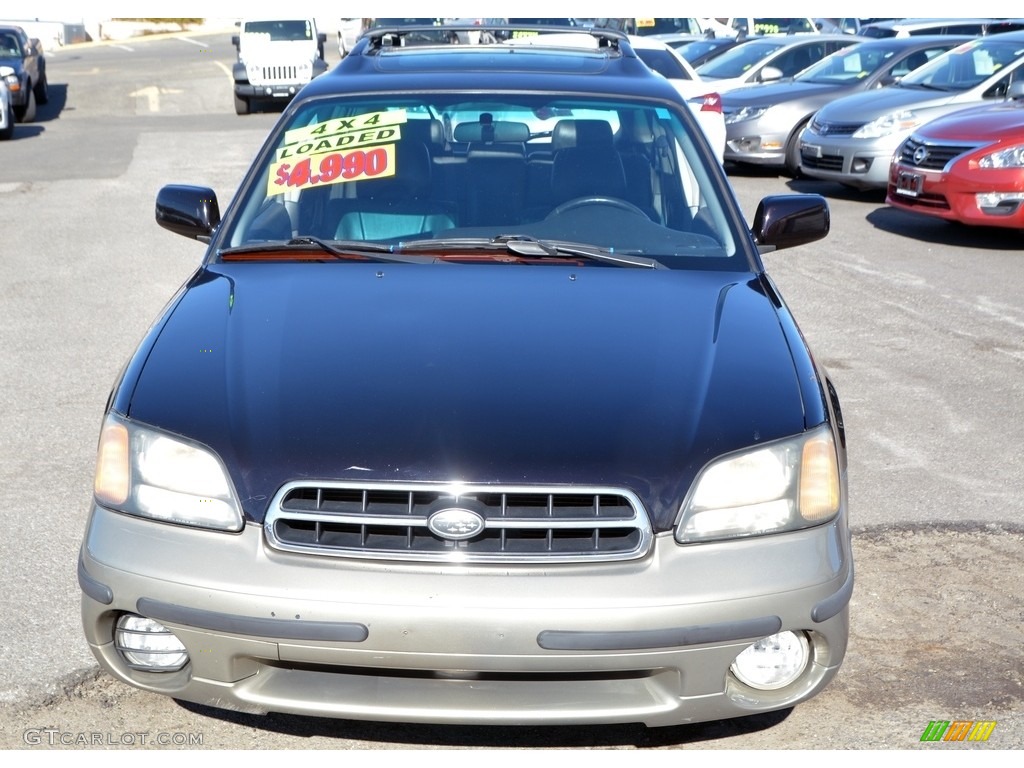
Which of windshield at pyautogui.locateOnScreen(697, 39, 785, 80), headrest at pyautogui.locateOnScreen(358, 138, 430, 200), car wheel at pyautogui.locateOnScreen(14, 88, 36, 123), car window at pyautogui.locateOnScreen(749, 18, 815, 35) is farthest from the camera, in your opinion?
car window at pyautogui.locateOnScreen(749, 18, 815, 35)

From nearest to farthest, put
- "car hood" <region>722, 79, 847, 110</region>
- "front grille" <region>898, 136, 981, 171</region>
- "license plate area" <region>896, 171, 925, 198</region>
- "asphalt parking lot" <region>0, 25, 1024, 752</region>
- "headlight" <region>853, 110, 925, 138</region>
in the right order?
"asphalt parking lot" <region>0, 25, 1024, 752</region> → "front grille" <region>898, 136, 981, 171</region> → "license plate area" <region>896, 171, 925, 198</region> → "headlight" <region>853, 110, 925, 138</region> → "car hood" <region>722, 79, 847, 110</region>

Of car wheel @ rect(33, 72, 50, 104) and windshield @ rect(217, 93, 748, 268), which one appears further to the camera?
car wheel @ rect(33, 72, 50, 104)

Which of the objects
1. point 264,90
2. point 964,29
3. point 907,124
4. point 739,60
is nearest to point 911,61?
point 907,124

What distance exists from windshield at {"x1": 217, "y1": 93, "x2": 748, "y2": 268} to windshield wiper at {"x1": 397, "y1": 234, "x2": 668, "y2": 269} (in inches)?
1.6

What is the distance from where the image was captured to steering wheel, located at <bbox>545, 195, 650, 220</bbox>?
4.32m

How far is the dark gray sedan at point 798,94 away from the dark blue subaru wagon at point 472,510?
11.5 metres

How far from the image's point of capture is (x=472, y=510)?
282 centimetres

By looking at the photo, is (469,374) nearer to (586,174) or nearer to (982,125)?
(586,174)

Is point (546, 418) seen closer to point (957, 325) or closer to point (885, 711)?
point (885, 711)

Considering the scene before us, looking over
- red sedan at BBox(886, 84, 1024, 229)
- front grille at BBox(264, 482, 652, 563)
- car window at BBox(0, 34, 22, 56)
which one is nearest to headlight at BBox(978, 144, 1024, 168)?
red sedan at BBox(886, 84, 1024, 229)

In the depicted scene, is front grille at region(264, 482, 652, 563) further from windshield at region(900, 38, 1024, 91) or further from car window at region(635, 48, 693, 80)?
car window at region(635, 48, 693, 80)

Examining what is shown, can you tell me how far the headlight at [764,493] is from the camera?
2902 mm

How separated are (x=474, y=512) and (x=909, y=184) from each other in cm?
930

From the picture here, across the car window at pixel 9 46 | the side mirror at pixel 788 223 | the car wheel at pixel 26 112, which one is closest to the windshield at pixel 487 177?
the side mirror at pixel 788 223
